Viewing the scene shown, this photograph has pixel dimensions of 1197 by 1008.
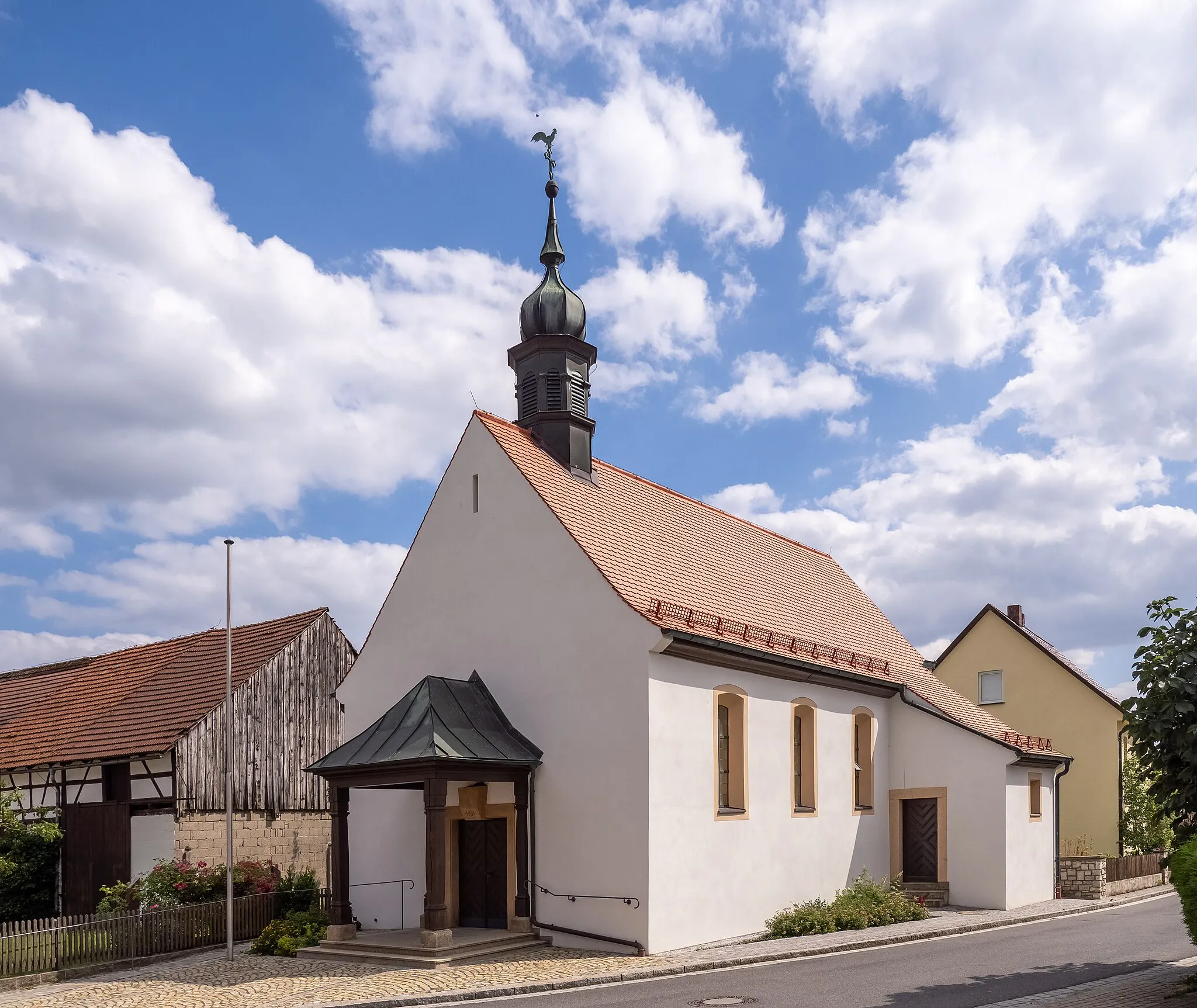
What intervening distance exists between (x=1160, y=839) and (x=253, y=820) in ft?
79.9

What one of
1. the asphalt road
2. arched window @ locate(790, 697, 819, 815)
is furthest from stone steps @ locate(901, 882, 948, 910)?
the asphalt road

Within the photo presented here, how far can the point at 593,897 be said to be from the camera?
18.1 m

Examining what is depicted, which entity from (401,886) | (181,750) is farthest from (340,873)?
(181,750)

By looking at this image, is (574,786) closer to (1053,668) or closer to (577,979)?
(577,979)

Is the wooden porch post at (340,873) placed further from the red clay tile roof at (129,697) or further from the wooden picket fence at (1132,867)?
the wooden picket fence at (1132,867)

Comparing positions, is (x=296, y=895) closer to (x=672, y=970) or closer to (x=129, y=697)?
(x=672, y=970)

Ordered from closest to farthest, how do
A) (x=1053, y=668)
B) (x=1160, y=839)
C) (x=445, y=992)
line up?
(x=445, y=992) → (x=1160, y=839) → (x=1053, y=668)

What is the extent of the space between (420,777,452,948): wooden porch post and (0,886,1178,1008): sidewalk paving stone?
0.70 meters

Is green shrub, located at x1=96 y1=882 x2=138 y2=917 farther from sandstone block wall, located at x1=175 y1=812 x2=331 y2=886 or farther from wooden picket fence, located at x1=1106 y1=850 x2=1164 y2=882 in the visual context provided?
wooden picket fence, located at x1=1106 y1=850 x2=1164 y2=882

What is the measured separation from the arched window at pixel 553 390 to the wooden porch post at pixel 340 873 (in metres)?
8.53

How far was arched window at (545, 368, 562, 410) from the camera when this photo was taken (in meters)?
23.2

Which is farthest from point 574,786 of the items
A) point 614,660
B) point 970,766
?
point 970,766

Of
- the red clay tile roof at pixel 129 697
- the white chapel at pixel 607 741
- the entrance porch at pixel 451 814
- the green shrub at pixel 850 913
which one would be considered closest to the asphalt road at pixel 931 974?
the green shrub at pixel 850 913

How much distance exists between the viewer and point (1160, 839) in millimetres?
32062
